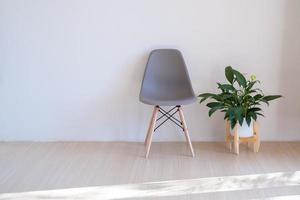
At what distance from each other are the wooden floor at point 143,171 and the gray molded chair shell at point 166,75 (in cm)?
52

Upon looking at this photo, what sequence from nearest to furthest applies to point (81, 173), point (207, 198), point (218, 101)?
1. point (207, 198)
2. point (81, 173)
3. point (218, 101)

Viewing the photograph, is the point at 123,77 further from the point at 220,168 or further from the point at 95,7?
the point at 220,168

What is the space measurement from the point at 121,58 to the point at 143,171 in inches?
42.5

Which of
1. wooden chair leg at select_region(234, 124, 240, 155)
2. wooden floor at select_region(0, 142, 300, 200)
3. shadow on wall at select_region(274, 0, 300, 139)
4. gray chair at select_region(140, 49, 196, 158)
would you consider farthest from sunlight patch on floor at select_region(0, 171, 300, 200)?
shadow on wall at select_region(274, 0, 300, 139)

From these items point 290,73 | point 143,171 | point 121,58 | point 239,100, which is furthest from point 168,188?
point 290,73

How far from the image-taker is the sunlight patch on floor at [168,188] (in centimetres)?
250

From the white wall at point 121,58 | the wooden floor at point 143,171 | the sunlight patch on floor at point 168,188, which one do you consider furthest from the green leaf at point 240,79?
the sunlight patch on floor at point 168,188

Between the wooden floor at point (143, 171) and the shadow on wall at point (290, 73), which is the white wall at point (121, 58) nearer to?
the shadow on wall at point (290, 73)

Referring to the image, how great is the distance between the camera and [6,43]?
135 inches

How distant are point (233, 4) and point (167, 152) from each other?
4.59 feet

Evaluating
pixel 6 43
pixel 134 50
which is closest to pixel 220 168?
pixel 134 50

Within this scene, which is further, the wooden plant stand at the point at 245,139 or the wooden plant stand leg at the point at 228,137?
the wooden plant stand leg at the point at 228,137

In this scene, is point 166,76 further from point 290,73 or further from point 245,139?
point 290,73

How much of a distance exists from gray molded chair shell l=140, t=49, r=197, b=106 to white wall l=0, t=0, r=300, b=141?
10cm
